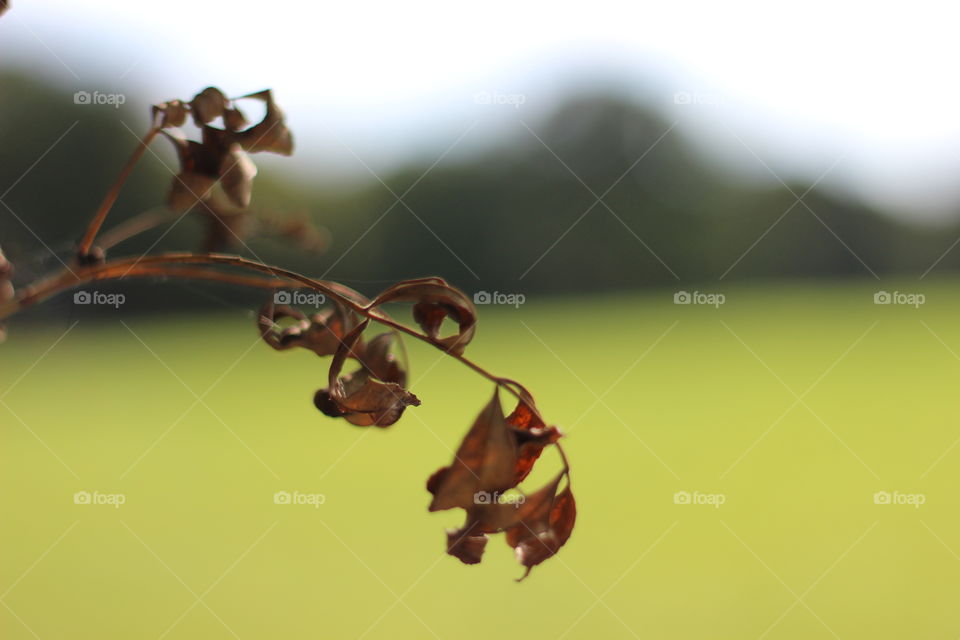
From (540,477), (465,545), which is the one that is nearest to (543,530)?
(465,545)

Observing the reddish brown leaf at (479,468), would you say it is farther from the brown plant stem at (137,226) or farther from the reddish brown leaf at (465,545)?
the brown plant stem at (137,226)

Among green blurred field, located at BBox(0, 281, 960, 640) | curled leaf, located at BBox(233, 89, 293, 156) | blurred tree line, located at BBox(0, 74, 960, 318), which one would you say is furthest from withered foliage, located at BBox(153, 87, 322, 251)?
blurred tree line, located at BBox(0, 74, 960, 318)

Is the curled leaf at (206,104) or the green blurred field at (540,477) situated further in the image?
the green blurred field at (540,477)

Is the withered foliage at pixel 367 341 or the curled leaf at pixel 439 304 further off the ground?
the curled leaf at pixel 439 304

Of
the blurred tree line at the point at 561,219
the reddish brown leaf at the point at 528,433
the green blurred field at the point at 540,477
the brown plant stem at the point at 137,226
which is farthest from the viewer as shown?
the blurred tree line at the point at 561,219

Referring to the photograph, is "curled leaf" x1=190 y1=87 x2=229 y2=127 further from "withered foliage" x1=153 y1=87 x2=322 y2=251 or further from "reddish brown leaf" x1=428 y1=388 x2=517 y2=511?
"reddish brown leaf" x1=428 y1=388 x2=517 y2=511

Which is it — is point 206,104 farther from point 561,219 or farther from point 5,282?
point 561,219

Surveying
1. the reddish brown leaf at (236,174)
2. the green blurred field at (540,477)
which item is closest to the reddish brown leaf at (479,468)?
the reddish brown leaf at (236,174)
